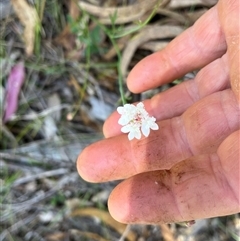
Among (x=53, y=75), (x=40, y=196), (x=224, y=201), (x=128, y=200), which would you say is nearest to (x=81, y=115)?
(x=53, y=75)

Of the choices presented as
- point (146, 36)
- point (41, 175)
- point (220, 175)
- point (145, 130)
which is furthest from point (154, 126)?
point (41, 175)

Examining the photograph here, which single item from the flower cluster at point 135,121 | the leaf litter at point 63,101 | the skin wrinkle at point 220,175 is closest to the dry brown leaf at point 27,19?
the leaf litter at point 63,101

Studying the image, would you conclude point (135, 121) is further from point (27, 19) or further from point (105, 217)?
point (27, 19)

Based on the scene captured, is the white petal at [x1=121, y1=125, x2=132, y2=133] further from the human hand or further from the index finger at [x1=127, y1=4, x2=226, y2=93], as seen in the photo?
the index finger at [x1=127, y1=4, x2=226, y2=93]

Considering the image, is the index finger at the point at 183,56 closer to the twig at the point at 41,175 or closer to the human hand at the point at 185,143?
the human hand at the point at 185,143

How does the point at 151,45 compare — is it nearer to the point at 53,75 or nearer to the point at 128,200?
the point at 53,75

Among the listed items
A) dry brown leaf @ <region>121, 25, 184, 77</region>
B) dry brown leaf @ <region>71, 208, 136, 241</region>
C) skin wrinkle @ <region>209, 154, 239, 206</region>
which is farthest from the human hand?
dry brown leaf @ <region>71, 208, 136, 241</region>
